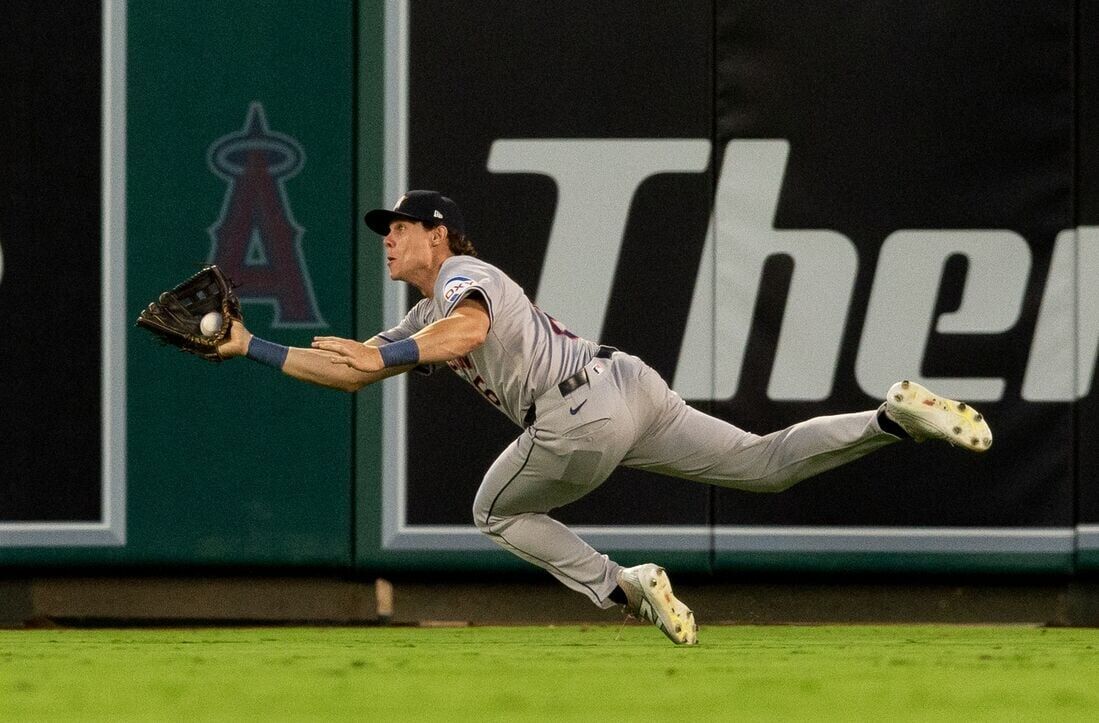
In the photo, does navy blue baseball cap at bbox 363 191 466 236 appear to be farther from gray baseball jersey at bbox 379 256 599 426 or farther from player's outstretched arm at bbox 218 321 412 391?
player's outstretched arm at bbox 218 321 412 391

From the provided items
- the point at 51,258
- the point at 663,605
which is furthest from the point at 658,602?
the point at 51,258

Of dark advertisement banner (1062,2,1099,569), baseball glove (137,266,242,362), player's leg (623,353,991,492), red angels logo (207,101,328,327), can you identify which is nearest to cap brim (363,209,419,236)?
baseball glove (137,266,242,362)

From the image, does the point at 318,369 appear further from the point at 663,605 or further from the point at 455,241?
the point at 663,605

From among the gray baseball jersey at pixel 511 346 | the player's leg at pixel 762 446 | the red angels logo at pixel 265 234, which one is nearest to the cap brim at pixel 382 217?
the gray baseball jersey at pixel 511 346

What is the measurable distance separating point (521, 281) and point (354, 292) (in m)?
0.73

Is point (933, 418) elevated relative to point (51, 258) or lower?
lower

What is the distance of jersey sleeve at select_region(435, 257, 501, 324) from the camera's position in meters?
5.75

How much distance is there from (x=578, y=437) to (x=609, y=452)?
0.40 feet

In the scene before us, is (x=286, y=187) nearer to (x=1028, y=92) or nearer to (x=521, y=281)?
(x=521, y=281)

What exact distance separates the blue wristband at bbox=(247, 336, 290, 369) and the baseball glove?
0.17 m

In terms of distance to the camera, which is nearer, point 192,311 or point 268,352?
point 268,352

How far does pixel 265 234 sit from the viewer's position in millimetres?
8211

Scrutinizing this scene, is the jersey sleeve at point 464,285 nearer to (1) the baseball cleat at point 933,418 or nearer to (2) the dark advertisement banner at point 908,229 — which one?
(1) the baseball cleat at point 933,418

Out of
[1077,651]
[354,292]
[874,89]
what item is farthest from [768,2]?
[1077,651]
